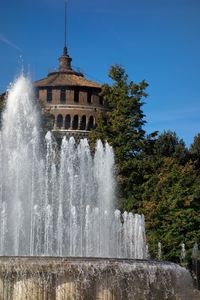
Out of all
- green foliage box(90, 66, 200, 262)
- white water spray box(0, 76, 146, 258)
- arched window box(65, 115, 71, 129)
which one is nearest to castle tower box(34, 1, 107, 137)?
arched window box(65, 115, 71, 129)

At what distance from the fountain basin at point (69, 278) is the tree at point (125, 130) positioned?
19306 millimetres

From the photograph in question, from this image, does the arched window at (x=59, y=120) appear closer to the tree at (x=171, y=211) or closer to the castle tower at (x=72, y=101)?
the castle tower at (x=72, y=101)

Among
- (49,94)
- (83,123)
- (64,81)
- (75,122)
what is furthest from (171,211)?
(64,81)

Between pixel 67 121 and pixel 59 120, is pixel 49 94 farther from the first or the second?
pixel 67 121

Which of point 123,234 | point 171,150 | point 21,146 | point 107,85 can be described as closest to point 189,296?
point 123,234

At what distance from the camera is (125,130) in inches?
1453

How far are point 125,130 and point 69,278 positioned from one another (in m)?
23.3

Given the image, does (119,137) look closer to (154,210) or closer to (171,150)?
(154,210)

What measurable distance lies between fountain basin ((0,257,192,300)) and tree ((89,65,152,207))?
63.3 ft

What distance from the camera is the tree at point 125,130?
35000mm

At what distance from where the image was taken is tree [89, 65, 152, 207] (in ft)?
115

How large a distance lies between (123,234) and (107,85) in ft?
40.4

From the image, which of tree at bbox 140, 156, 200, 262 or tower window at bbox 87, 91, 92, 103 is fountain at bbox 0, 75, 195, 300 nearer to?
tree at bbox 140, 156, 200, 262

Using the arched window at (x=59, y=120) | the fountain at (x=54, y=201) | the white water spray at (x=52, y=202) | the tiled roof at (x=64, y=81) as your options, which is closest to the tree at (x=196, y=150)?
the tiled roof at (x=64, y=81)
